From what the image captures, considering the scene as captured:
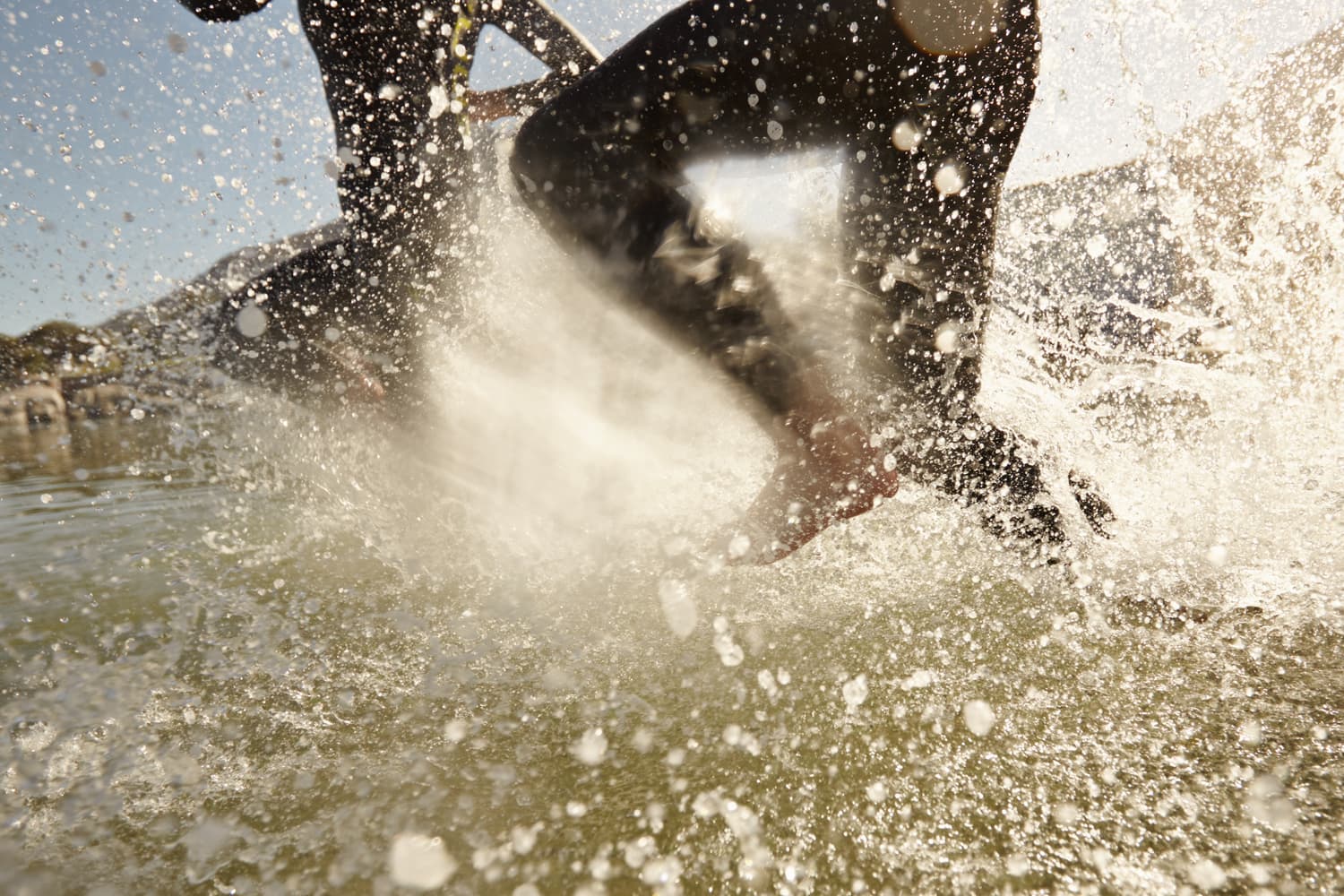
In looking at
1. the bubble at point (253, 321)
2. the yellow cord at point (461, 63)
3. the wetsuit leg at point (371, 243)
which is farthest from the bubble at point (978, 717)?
the bubble at point (253, 321)

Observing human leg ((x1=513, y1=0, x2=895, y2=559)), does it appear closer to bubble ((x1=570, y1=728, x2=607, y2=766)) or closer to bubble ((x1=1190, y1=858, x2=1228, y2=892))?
bubble ((x1=570, y1=728, x2=607, y2=766))

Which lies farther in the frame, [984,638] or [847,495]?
[847,495]

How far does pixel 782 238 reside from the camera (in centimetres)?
100

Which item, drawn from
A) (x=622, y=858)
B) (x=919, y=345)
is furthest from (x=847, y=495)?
(x=622, y=858)

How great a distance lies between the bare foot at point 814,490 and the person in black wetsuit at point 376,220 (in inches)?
38.0

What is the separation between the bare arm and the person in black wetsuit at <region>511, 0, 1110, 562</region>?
0.92m

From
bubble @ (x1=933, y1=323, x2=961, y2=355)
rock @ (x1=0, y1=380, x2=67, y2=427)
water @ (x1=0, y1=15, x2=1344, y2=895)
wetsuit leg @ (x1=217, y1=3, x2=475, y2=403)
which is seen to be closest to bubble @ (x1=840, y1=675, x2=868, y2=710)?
water @ (x1=0, y1=15, x2=1344, y2=895)

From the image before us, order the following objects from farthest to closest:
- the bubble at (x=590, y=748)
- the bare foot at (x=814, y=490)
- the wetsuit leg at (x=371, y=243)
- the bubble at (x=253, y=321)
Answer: the bubble at (x=253, y=321) → the wetsuit leg at (x=371, y=243) → the bare foot at (x=814, y=490) → the bubble at (x=590, y=748)

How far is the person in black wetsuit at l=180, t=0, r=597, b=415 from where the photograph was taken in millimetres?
1321

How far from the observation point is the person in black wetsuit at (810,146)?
875mm

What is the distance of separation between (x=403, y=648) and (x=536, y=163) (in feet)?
2.74

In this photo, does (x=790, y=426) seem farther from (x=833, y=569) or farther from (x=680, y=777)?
(x=680, y=777)

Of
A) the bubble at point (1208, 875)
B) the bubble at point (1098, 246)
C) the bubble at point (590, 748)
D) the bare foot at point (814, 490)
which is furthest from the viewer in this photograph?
the bubble at point (1098, 246)

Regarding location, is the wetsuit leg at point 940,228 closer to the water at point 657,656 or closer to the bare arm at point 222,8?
the water at point 657,656
